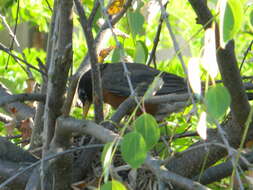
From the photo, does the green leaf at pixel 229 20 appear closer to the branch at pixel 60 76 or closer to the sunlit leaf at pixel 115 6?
the branch at pixel 60 76

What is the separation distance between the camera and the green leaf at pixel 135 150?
1200 millimetres

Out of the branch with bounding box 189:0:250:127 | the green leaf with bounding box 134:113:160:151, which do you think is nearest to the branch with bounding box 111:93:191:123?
the green leaf with bounding box 134:113:160:151

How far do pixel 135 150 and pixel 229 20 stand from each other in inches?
14.3

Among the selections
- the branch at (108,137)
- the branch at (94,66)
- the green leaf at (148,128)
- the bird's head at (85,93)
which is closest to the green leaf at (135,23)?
the branch at (94,66)

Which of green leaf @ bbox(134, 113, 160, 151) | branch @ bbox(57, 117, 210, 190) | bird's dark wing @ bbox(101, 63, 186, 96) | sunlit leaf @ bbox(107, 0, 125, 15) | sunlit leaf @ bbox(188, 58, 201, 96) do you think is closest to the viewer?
sunlit leaf @ bbox(188, 58, 201, 96)

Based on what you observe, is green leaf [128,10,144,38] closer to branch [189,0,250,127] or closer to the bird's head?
branch [189,0,250,127]

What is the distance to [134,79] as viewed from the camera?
14.6 ft

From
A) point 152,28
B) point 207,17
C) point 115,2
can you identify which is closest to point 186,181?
point 207,17

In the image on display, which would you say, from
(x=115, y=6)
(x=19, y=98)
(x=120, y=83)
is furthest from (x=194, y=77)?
(x=120, y=83)

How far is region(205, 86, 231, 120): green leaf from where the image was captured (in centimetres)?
117

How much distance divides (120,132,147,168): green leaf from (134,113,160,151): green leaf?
48 mm

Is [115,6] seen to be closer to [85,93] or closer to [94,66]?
[94,66]

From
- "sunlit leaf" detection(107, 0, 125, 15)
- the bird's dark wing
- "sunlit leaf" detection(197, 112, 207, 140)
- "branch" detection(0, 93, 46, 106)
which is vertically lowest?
"sunlit leaf" detection(197, 112, 207, 140)

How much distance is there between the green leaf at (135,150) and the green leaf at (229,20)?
0.96 feet
